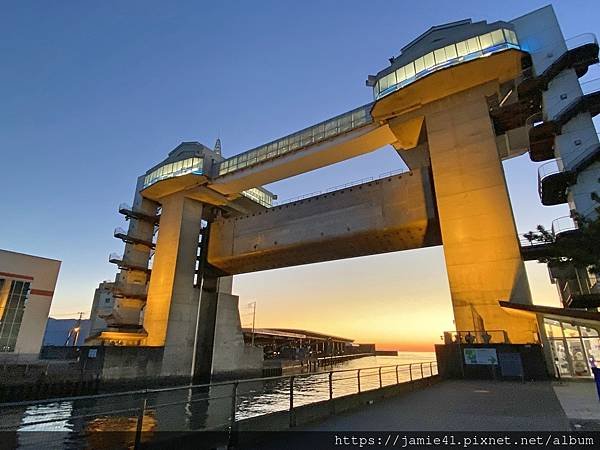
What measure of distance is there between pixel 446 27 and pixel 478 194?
1415cm

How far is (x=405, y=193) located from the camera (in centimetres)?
2791

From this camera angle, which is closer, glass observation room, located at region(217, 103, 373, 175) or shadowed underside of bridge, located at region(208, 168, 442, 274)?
shadowed underside of bridge, located at region(208, 168, 442, 274)

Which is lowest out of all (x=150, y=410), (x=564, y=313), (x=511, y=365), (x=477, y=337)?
(x=150, y=410)

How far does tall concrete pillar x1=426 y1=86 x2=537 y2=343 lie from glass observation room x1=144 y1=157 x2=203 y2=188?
24629mm

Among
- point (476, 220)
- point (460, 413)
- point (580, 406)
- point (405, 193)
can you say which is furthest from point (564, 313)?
point (405, 193)

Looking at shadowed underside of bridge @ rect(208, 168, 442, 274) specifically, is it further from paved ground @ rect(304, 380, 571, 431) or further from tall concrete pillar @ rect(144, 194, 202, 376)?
paved ground @ rect(304, 380, 571, 431)

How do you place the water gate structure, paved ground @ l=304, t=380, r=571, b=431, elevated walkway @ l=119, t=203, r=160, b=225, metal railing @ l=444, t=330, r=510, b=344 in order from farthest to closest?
elevated walkway @ l=119, t=203, r=160, b=225
the water gate structure
metal railing @ l=444, t=330, r=510, b=344
paved ground @ l=304, t=380, r=571, b=431

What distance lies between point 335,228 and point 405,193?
22.5 ft

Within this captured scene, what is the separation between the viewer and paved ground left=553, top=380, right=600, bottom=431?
7222mm

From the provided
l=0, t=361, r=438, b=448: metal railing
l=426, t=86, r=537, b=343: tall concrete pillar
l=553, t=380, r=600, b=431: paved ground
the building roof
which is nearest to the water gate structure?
l=426, t=86, r=537, b=343: tall concrete pillar

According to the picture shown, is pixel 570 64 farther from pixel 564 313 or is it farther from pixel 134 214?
pixel 134 214

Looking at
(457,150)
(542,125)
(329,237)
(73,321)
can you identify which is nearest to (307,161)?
(329,237)

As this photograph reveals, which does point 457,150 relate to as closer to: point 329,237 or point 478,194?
point 478,194

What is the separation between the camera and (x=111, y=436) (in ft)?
39.9
